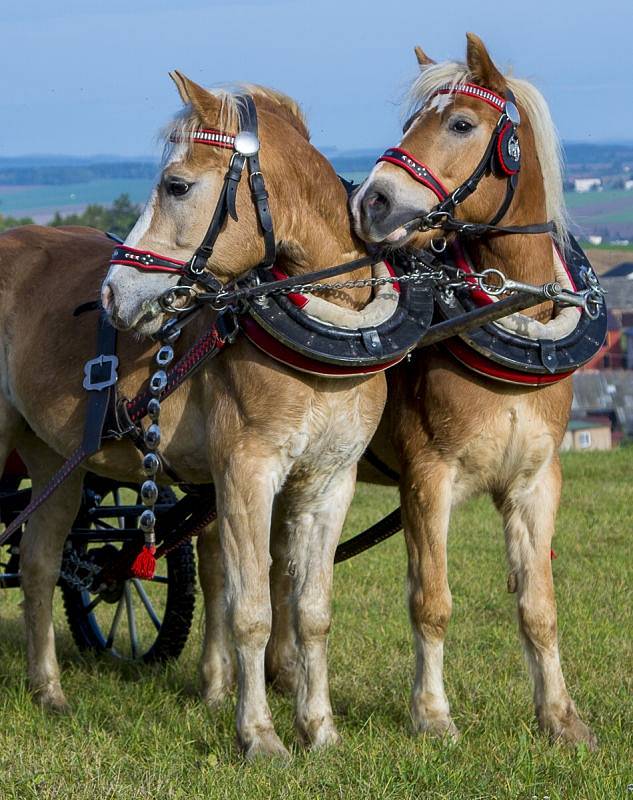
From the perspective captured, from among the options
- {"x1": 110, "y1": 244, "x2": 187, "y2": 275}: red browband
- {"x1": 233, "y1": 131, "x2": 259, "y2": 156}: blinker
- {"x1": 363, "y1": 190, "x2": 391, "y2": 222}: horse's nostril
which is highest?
{"x1": 233, "y1": 131, "x2": 259, "y2": 156}: blinker

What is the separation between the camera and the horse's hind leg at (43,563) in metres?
5.00

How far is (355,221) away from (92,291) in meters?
1.25

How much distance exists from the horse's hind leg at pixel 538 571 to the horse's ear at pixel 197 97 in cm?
169

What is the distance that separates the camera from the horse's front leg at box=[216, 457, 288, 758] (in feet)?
12.4

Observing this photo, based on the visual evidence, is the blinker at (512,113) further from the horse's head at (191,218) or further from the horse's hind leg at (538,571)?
the horse's hind leg at (538,571)

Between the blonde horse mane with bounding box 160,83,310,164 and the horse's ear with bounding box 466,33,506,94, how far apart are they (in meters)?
0.62

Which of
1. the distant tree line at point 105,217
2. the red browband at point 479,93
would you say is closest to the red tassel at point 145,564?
the red browband at point 479,93

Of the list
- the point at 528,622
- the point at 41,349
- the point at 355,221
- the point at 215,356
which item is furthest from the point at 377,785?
the point at 41,349

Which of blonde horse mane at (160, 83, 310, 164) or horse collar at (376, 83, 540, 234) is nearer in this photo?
blonde horse mane at (160, 83, 310, 164)

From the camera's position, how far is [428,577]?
419cm

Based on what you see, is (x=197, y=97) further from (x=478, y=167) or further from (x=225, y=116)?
(x=478, y=167)

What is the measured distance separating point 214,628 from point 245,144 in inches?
91.0

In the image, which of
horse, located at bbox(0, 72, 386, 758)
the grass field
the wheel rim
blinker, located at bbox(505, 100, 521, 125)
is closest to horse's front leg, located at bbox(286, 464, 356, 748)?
horse, located at bbox(0, 72, 386, 758)

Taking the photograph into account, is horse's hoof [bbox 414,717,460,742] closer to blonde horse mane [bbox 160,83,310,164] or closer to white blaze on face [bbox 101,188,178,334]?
white blaze on face [bbox 101,188,178,334]
